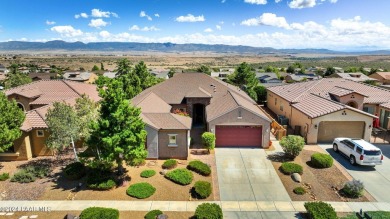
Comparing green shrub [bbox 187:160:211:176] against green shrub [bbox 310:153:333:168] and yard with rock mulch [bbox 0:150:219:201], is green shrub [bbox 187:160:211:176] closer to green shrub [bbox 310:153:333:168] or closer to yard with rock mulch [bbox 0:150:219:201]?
yard with rock mulch [bbox 0:150:219:201]

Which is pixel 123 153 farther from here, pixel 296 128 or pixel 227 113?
pixel 296 128

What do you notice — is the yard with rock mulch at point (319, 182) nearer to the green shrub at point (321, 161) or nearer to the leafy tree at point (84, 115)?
the green shrub at point (321, 161)

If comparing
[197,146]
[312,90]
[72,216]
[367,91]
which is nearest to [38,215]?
[72,216]

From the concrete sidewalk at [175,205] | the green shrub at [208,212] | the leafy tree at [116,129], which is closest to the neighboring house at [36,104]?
the concrete sidewalk at [175,205]

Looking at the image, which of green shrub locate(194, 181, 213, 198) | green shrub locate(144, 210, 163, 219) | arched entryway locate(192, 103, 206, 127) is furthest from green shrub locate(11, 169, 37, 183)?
arched entryway locate(192, 103, 206, 127)

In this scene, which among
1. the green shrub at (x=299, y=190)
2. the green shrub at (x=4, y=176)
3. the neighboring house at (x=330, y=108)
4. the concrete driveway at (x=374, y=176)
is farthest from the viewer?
the neighboring house at (x=330, y=108)

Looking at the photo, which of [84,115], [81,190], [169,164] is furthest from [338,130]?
[81,190]
